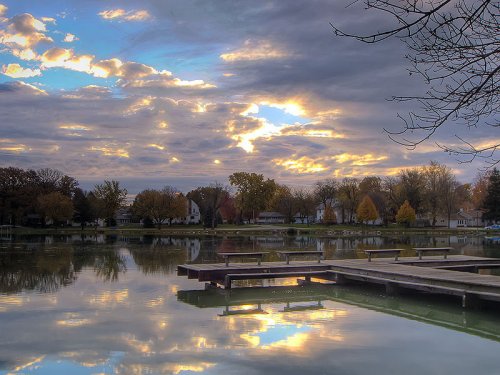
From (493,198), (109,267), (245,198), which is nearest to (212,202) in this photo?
(245,198)

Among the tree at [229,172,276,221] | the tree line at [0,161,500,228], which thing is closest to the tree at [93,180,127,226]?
the tree line at [0,161,500,228]

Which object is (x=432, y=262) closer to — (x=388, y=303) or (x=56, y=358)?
(x=388, y=303)

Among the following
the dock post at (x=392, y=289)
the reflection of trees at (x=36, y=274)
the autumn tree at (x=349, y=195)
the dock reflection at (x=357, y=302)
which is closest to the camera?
the dock reflection at (x=357, y=302)

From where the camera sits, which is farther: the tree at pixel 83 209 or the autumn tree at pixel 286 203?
the autumn tree at pixel 286 203

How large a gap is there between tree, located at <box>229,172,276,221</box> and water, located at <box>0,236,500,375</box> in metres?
77.3

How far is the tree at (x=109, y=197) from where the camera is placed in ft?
280

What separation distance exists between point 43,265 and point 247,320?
15.5 metres

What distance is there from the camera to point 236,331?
10414 millimetres

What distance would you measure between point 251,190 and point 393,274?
79637mm

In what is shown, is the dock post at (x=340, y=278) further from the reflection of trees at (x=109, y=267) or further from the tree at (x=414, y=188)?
the tree at (x=414, y=188)

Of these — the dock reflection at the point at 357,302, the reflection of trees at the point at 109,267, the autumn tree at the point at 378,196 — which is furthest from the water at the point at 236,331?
the autumn tree at the point at 378,196

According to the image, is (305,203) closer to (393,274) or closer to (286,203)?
(286,203)

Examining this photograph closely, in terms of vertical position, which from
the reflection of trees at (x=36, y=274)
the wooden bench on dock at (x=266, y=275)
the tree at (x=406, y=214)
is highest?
the tree at (x=406, y=214)

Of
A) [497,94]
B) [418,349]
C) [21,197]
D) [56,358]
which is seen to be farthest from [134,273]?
[21,197]
